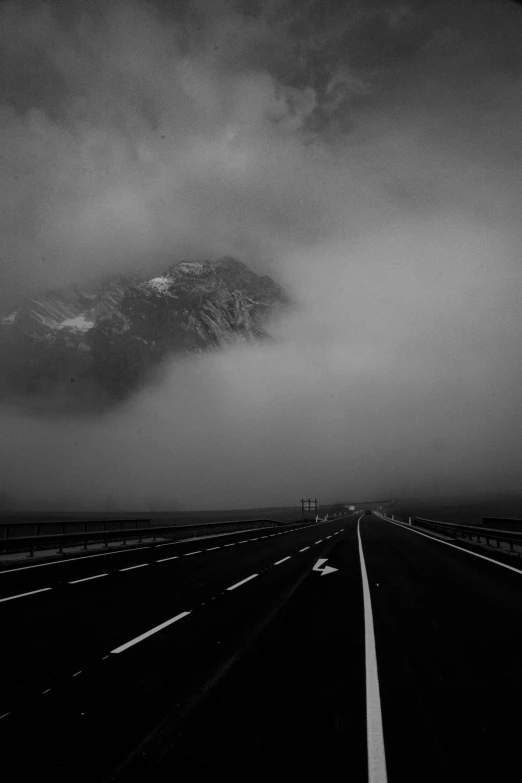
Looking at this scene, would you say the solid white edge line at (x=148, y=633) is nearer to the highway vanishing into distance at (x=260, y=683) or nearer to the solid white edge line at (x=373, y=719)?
the highway vanishing into distance at (x=260, y=683)

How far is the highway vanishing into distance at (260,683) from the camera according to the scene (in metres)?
3.91

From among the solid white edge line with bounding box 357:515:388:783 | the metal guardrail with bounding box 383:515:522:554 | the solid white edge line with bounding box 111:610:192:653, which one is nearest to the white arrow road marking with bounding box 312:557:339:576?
the solid white edge line with bounding box 111:610:192:653

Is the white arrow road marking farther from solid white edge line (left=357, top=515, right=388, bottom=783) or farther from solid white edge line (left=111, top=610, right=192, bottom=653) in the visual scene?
solid white edge line (left=357, top=515, right=388, bottom=783)

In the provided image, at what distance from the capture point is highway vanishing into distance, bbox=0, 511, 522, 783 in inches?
154

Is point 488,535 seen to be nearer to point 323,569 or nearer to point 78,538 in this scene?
point 323,569

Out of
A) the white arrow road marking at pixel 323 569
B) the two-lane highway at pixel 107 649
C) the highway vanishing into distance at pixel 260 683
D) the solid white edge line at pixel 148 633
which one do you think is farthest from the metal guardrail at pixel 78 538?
the solid white edge line at pixel 148 633

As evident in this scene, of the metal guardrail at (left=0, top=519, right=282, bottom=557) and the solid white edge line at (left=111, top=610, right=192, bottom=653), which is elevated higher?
the metal guardrail at (left=0, top=519, right=282, bottom=557)

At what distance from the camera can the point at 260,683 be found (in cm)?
574

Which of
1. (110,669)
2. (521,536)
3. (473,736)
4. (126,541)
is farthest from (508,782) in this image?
(126,541)

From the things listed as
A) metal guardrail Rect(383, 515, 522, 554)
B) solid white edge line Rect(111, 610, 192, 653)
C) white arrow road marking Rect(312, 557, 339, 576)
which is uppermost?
metal guardrail Rect(383, 515, 522, 554)

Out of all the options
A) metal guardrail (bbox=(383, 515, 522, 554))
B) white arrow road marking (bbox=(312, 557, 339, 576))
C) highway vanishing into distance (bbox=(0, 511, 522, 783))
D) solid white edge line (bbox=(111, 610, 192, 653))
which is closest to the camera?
highway vanishing into distance (bbox=(0, 511, 522, 783))

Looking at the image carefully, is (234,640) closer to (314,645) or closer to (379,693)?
(314,645)

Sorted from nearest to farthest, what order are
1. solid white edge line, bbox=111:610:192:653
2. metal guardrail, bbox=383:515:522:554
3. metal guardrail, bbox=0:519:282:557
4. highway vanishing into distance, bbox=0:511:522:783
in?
1. highway vanishing into distance, bbox=0:511:522:783
2. solid white edge line, bbox=111:610:192:653
3. metal guardrail, bbox=0:519:282:557
4. metal guardrail, bbox=383:515:522:554

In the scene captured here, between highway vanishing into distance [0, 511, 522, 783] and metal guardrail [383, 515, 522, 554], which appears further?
metal guardrail [383, 515, 522, 554]
